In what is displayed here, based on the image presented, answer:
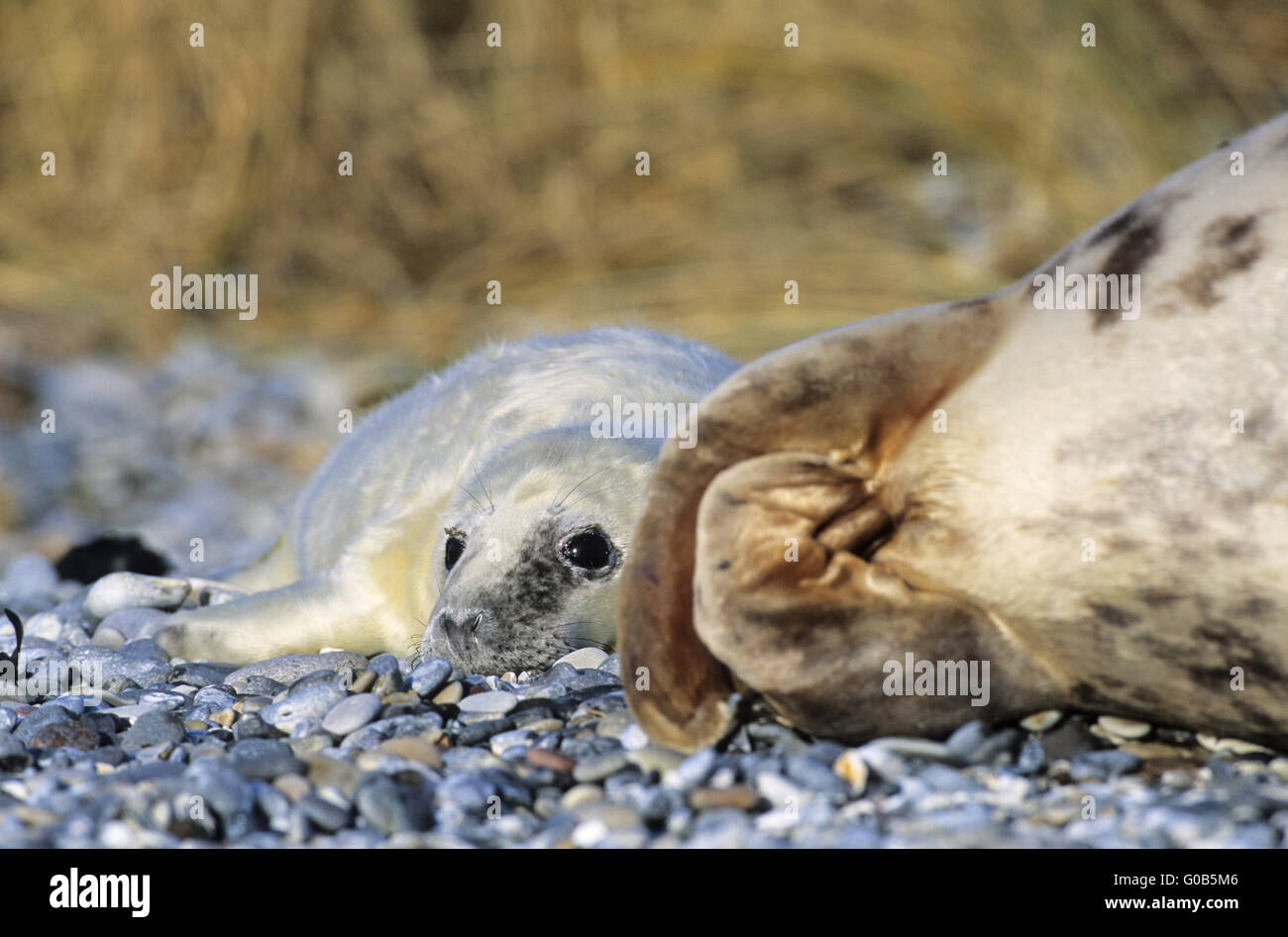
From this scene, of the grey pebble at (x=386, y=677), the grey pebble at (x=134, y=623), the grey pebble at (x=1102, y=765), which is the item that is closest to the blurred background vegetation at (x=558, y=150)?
the grey pebble at (x=134, y=623)

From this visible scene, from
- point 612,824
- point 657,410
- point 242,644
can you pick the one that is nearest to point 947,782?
point 612,824

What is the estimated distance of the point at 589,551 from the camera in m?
2.61

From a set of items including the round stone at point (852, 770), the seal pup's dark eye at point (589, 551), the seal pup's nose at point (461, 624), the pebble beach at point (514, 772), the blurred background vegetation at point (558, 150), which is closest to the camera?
the pebble beach at point (514, 772)

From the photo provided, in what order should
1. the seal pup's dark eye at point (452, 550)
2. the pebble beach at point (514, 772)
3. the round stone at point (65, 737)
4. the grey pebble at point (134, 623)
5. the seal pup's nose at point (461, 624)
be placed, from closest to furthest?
the pebble beach at point (514, 772), the round stone at point (65, 737), the seal pup's nose at point (461, 624), the seal pup's dark eye at point (452, 550), the grey pebble at point (134, 623)

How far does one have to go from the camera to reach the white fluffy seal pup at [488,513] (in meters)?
2.55

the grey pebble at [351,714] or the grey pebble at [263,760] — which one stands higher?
the grey pebble at [351,714]

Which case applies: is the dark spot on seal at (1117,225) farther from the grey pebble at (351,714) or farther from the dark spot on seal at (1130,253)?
the grey pebble at (351,714)

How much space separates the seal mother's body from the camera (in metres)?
1.74

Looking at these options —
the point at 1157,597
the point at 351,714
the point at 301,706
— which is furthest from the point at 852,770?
the point at 301,706

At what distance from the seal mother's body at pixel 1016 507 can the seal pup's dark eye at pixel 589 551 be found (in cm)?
67

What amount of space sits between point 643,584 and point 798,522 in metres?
0.22

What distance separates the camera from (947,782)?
176cm
